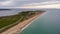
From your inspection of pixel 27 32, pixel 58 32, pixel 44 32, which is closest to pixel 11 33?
pixel 27 32

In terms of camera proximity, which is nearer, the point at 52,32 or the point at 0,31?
the point at 0,31

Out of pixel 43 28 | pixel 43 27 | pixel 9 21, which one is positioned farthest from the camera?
pixel 9 21

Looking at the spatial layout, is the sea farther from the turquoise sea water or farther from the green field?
the green field

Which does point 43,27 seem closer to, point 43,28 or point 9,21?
point 43,28

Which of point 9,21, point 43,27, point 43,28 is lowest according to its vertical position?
point 43,28

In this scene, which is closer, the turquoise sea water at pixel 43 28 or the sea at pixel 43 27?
the turquoise sea water at pixel 43 28

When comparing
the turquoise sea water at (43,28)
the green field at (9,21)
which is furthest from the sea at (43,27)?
the green field at (9,21)

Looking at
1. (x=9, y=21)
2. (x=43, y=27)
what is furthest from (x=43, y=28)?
(x=9, y=21)

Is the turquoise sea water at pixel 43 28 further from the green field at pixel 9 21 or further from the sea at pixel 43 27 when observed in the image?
the green field at pixel 9 21

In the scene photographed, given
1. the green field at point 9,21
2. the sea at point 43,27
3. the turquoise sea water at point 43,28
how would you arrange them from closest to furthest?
the turquoise sea water at point 43,28 < the sea at point 43,27 < the green field at point 9,21

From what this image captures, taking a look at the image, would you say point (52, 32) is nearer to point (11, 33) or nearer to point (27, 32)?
point (27, 32)

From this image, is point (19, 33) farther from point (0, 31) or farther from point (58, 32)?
point (58, 32)
